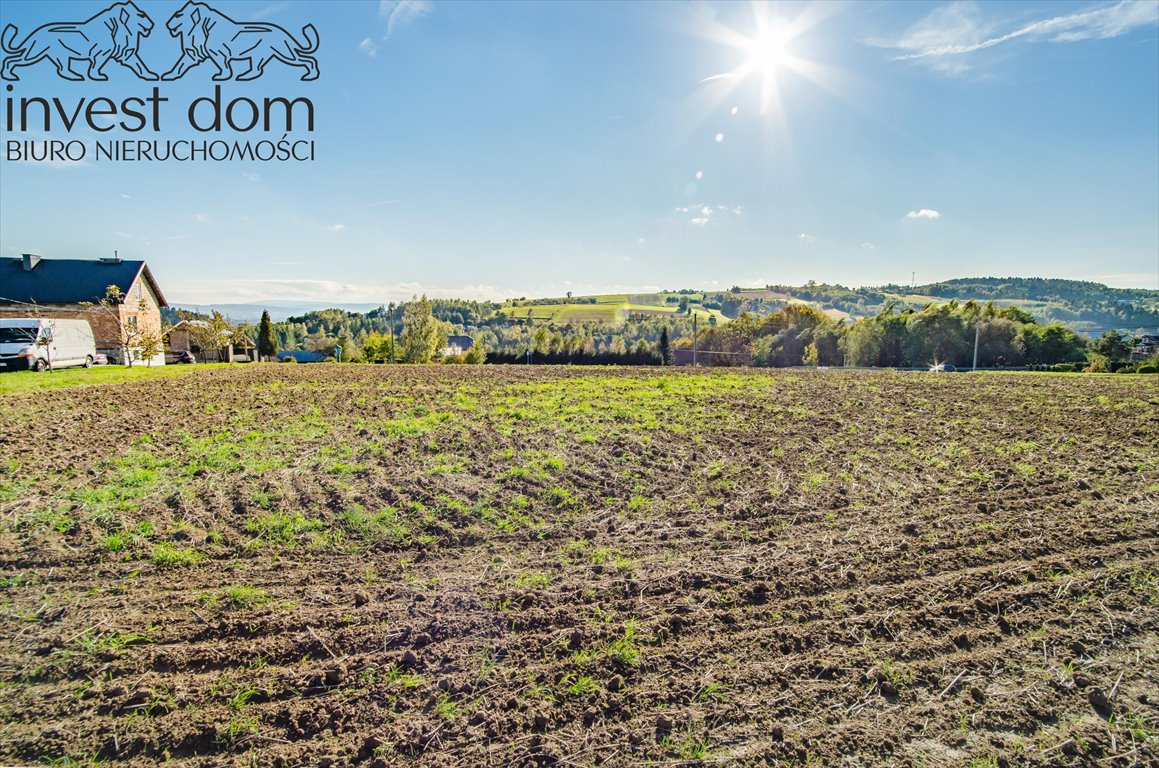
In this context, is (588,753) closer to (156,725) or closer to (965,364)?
(156,725)

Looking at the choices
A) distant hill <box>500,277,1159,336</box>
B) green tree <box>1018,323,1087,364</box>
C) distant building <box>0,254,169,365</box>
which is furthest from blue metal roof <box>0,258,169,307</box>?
distant hill <box>500,277,1159,336</box>

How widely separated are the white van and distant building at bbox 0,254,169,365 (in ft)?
46.0

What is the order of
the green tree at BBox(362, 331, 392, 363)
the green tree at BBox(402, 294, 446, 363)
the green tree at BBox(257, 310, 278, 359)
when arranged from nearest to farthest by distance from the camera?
the green tree at BBox(402, 294, 446, 363) → the green tree at BBox(257, 310, 278, 359) → the green tree at BBox(362, 331, 392, 363)

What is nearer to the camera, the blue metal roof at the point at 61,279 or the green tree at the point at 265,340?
the blue metal roof at the point at 61,279

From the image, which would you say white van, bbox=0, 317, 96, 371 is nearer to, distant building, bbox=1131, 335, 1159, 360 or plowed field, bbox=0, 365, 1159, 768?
plowed field, bbox=0, 365, 1159, 768

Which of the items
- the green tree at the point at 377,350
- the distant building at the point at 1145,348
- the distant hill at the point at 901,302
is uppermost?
the distant hill at the point at 901,302

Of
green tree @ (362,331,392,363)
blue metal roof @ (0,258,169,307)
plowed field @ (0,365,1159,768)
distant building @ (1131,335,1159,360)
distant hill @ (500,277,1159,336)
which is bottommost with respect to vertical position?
plowed field @ (0,365,1159,768)

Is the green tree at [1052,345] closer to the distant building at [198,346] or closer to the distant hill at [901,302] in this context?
the distant hill at [901,302]

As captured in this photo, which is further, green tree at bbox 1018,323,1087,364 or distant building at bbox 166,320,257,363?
green tree at bbox 1018,323,1087,364

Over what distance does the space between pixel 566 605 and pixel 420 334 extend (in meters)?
55.0

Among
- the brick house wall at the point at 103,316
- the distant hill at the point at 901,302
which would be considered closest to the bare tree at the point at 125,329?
the brick house wall at the point at 103,316

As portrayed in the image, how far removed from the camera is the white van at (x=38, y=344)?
20.6 m

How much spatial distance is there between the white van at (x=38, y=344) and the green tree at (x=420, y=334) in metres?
31.6

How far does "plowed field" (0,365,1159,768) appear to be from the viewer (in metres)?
3.03
